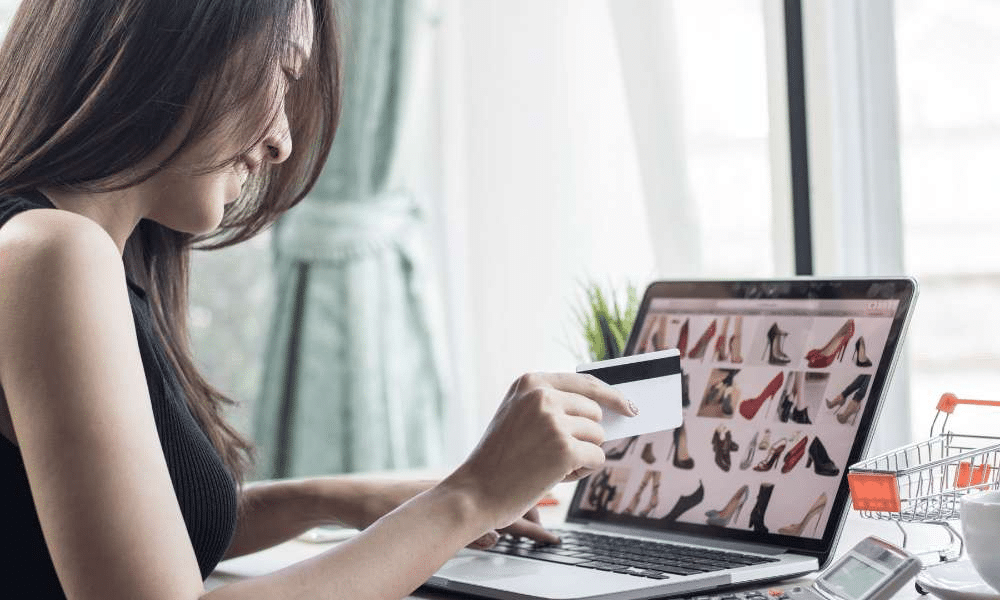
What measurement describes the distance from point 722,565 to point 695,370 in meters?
0.28

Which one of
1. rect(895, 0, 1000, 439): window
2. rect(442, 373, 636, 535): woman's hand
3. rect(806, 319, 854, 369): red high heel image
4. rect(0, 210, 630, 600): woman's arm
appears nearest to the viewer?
rect(0, 210, 630, 600): woman's arm

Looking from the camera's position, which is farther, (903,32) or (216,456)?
(903,32)

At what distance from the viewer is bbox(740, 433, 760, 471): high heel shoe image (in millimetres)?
1084

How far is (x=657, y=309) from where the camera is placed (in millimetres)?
1243

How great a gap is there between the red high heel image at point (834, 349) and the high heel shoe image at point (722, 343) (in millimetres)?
104

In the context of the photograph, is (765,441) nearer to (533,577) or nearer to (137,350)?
(533,577)

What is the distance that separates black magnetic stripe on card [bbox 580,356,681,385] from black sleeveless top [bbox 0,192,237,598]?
33 centimetres

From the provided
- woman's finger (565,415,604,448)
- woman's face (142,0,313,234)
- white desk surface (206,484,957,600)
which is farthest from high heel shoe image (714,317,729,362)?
woman's face (142,0,313,234)

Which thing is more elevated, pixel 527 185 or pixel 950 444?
pixel 527 185

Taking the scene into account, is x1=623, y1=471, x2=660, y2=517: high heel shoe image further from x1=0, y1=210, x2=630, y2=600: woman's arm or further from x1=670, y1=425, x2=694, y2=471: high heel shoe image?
x1=0, y1=210, x2=630, y2=600: woman's arm

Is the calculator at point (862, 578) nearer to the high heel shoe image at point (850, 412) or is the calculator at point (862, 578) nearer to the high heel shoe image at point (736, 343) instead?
the high heel shoe image at point (850, 412)

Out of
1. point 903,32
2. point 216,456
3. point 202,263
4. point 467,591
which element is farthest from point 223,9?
point 202,263

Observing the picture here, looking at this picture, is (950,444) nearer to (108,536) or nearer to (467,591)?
(467,591)

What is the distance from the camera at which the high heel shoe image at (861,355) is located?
1.03m
